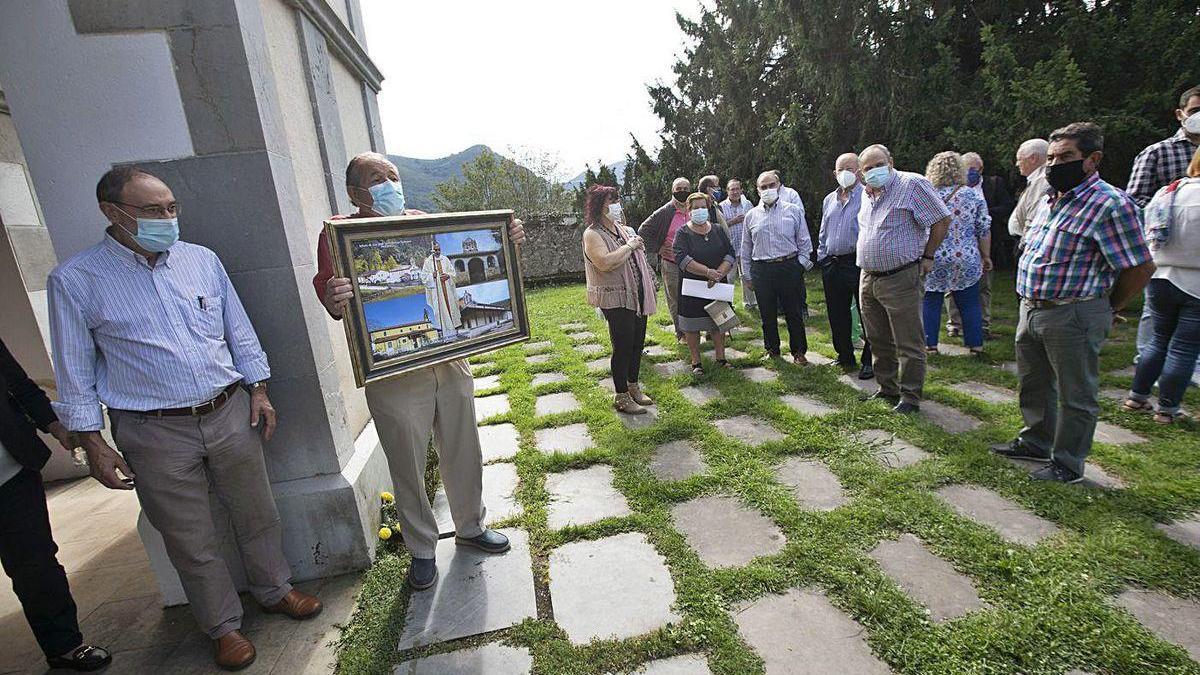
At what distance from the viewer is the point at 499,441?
418cm

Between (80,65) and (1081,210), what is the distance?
4733 mm

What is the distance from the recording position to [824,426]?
3.86 metres

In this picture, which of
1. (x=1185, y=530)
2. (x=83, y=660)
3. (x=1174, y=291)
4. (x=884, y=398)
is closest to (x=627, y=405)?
(x=884, y=398)

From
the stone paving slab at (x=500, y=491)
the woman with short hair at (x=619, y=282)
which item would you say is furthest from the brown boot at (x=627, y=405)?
the stone paving slab at (x=500, y=491)

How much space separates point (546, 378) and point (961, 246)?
428cm

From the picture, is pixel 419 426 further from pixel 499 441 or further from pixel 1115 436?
pixel 1115 436

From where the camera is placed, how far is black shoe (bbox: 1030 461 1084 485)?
114 inches

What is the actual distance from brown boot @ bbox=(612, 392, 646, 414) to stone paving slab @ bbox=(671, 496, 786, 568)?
142 centimetres

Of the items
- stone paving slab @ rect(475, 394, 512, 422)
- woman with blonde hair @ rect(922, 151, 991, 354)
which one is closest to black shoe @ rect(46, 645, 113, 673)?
stone paving slab @ rect(475, 394, 512, 422)

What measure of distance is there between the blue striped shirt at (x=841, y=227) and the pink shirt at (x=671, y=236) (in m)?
1.41

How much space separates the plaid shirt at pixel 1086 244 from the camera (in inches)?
103

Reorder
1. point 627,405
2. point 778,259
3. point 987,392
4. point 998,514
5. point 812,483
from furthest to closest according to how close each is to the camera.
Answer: point 778,259 → point 627,405 → point 987,392 → point 812,483 → point 998,514

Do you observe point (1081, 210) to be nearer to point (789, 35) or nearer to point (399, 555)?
point (399, 555)

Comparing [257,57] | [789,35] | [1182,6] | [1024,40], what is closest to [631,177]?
[789,35]
